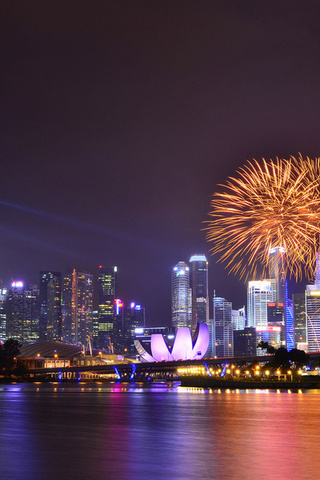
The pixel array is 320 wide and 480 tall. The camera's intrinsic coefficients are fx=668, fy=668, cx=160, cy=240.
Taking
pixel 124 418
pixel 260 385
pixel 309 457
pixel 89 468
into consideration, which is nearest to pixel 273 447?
pixel 309 457

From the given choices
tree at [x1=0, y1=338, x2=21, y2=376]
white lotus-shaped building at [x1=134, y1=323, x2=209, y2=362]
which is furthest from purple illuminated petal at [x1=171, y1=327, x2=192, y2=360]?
tree at [x1=0, y1=338, x2=21, y2=376]

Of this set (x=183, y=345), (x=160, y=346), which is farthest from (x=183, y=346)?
(x=160, y=346)

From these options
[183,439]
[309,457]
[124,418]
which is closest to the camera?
[309,457]

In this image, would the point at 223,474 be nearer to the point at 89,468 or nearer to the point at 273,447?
the point at 89,468

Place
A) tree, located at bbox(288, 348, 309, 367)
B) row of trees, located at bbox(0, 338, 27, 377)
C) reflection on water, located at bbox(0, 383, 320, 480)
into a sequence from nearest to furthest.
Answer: reflection on water, located at bbox(0, 383, 320, 480) < tree, located at bbox(288, 348, 309, 367) < row of trees, located at bbox(0, 338, 27, 377)

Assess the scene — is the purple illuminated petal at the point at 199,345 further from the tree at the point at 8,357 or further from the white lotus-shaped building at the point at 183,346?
the tree at the point at 8,357

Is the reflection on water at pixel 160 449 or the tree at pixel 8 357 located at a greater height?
the reflection on water at pixel 160 449

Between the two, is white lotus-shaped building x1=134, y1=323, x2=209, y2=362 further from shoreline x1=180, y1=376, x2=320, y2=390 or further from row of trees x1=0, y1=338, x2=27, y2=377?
shoreline x1=180, y1=376, x2=320, y2=390

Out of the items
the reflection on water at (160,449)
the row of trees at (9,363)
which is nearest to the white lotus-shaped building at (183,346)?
the row of trees at (9,363)
